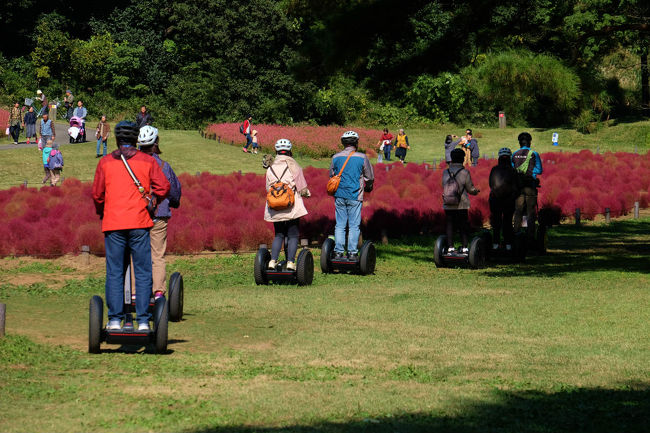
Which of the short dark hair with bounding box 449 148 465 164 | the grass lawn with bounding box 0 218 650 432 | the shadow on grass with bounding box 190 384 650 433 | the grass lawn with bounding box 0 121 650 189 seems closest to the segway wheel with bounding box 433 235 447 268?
the grass lawn with bounding box 0 218 650 432

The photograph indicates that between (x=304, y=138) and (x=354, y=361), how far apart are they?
41.8m

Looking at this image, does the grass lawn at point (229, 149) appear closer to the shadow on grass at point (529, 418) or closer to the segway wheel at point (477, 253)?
the segway wheel at point (477, 253)

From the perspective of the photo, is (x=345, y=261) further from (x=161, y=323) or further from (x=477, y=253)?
(x=161, y=323)

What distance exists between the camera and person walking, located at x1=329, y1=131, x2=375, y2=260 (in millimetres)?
14258

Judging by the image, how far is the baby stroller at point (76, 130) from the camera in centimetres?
4312

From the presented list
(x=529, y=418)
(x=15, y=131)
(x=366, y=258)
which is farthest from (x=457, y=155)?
(x=15, y=131)

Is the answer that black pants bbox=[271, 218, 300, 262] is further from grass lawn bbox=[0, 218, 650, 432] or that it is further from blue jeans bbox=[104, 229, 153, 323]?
blue jeans bbox=[104, 229, 153, 323]

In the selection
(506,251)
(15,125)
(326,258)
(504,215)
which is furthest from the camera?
(15,125)

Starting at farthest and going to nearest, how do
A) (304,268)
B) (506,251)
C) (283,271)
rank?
(506,251), (283,271), (304,268)

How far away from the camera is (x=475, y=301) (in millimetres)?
12039

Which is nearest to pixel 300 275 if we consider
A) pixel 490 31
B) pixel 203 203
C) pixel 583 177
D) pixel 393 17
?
pixel 393 17

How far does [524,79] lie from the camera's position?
46.9ft

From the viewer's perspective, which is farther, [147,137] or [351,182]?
[351,182]

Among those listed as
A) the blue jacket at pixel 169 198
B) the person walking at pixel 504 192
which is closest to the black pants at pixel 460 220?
the person walking at pixel 504 192
